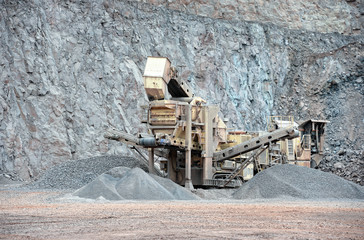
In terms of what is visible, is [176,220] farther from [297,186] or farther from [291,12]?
[291,12]

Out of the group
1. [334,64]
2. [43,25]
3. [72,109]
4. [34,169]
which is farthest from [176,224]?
[334,64]

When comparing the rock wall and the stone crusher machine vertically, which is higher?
the rock wall

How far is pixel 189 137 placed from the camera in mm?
18953

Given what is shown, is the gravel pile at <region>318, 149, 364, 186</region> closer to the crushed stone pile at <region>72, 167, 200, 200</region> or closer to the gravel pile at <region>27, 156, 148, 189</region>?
the gravel pile at <region>27, 156, 148, 189</region>

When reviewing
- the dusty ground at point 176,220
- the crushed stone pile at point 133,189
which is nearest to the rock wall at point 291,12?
the crushed stone pile at point 133,189

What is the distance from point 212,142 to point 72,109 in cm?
1364

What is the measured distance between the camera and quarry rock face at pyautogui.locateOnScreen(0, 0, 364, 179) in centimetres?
3020

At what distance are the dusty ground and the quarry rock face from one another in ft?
52.3

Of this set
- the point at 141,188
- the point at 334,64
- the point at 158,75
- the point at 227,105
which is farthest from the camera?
the point at 334,64

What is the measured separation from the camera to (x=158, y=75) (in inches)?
719

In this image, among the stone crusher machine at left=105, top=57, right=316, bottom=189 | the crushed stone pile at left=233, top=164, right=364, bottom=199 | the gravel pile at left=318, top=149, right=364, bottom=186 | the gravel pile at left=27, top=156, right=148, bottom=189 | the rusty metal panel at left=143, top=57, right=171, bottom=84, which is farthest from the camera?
the gravel pile at left=318, top=149, right=364, bottom=186

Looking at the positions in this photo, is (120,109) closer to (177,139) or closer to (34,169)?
(34,169)

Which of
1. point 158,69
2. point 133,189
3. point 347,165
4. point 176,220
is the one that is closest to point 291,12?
point 347,165

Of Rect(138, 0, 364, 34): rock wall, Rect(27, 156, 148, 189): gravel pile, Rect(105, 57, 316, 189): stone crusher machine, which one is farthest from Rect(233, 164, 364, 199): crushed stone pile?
Rect(138, 0, 364, 34): rock wall
